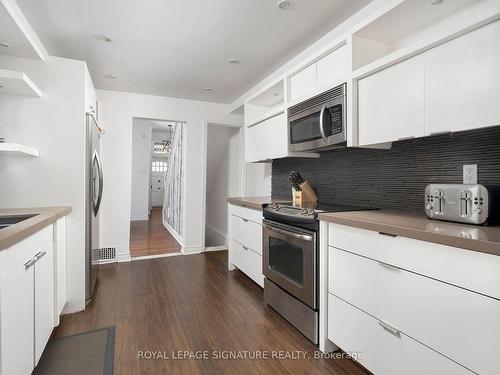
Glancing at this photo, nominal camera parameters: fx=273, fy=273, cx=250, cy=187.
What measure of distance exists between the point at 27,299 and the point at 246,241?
190 centimetres

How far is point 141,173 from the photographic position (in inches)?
297

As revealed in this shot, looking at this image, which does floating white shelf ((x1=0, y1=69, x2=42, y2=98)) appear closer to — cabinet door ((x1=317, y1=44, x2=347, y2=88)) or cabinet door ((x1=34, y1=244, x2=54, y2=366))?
cabinet door ((x1=34, y1=244, x2=54, y2=366))

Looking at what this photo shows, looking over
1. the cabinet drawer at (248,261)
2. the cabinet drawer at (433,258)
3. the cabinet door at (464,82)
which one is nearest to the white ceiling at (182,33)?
the cabinet door at (464,82)

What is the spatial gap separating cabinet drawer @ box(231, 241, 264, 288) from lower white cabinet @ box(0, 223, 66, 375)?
1.64 metres

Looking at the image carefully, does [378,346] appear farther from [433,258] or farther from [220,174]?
[220,174]

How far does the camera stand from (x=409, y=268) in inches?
49.4

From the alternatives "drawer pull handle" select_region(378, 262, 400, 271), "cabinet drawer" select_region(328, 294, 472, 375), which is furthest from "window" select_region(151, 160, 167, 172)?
"drawer pull handle" select_region(378, 262, 400, 271)

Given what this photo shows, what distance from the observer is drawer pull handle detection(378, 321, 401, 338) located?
51.5 inches

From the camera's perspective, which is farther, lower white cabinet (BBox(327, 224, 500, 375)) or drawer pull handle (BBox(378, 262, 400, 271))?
drawer pull handle (BBox(378, 262, 400, 271))

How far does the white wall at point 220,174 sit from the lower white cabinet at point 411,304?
312 centimetres

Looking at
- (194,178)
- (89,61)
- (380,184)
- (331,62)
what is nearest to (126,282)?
(194,178)

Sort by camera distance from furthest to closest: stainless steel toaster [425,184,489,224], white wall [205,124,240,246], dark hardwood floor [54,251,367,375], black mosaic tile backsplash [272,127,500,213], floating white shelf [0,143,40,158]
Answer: white wall [205,124,240,246] < floating white shelf [0,143,40,158] < dark hardwood floor [54,251,367,375] < black mosaic tile backsplash [272,127,500,213] < stainless steel toaster [425,184,489,224]

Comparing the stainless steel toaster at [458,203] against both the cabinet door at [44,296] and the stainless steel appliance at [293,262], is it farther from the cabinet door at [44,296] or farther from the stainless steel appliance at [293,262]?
the cabinet door at [44,296]

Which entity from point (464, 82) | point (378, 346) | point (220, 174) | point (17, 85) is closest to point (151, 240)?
point (220, 174)
